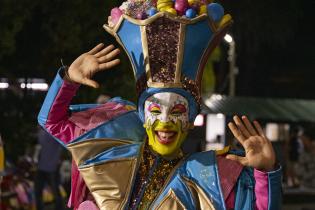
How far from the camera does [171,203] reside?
5.20 meters

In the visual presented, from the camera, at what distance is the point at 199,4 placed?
542 centimetres

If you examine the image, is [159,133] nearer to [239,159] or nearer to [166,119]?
[166,119]

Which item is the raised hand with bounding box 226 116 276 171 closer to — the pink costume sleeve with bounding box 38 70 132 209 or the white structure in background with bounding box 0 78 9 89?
the pink costume sleeve with bounding box 38 70 132 209

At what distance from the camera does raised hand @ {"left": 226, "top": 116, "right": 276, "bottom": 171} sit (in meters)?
5.03

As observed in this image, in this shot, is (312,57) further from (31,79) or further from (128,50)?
(128,50)

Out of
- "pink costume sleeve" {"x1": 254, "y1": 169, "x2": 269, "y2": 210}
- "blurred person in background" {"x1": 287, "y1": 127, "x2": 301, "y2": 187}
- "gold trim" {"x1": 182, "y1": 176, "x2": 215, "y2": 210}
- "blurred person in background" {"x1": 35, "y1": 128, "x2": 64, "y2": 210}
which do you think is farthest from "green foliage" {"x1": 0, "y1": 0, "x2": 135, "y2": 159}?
"pink costume sleeve" {"x1": 254, "y1": 169, "x2": 269, "y2": 210}

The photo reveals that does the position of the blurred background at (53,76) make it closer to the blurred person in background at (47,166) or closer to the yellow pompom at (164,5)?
the blurred person in background at (47,166)

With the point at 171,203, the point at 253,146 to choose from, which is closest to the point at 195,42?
the point at 253,146

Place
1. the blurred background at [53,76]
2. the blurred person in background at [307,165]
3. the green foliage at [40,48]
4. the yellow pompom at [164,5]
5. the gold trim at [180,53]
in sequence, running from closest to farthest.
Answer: the gold trim at [180,53] < the yellow pompom at [164,5] < the blurred background at [53,76] < the green foliage at [40,48] < the blurred person in background at [307,165]

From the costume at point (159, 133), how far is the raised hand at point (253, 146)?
0.10 metres

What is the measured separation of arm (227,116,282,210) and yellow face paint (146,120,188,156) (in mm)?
348

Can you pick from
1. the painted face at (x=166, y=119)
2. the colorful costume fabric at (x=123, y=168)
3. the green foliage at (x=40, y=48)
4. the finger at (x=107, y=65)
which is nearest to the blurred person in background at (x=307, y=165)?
the green foliage at (x=40, y=48)

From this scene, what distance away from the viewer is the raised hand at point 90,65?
211 inches

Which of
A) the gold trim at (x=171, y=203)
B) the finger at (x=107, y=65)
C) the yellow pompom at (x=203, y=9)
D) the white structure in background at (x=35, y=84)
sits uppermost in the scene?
the yellow pompom at (x=203, y=9)
